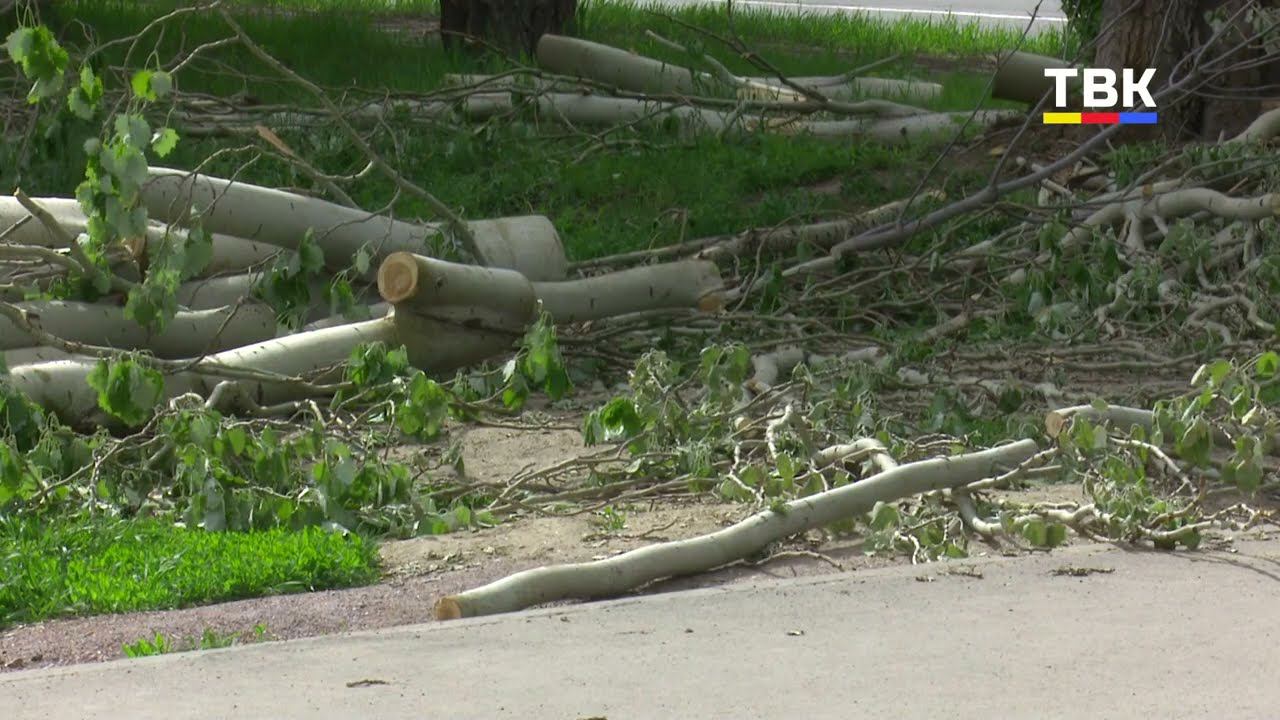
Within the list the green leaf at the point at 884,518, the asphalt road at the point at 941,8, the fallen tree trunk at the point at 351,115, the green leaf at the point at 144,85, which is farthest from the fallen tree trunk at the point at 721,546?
the asphalt road at the point at 941,8

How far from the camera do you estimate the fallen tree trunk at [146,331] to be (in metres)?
7.35

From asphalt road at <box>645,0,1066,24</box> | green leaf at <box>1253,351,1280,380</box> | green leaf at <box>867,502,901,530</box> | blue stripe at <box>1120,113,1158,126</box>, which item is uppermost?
green leaf at <box>1253,351,1280,380</box>

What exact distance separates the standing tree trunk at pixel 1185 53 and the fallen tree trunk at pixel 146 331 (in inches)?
216

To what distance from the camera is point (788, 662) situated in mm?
4238

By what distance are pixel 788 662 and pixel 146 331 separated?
159 inches

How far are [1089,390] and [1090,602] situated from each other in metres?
3.13

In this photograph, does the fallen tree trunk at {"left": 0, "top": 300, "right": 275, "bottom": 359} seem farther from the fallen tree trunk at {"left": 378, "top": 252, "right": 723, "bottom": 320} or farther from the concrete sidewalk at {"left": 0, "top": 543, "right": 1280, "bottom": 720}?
the concrete sidewalk at {"left": 0, "top": 543, "right": 1280, "bottom": 720}

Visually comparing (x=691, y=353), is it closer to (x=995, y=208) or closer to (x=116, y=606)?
(x=995, y=208)

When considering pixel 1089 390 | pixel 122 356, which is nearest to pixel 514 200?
pixel 1089 390

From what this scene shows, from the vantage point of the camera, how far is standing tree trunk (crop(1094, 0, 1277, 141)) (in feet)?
35.2

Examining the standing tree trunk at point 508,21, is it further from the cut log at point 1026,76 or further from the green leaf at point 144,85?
the green leaf at point 144,85

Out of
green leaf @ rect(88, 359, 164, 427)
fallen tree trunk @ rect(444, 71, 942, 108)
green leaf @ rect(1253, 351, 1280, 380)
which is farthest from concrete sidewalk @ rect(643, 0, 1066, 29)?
green leaf @ rect(88, 359, 164, 427)

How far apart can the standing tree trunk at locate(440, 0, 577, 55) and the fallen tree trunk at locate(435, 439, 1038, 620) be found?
30.3 feet

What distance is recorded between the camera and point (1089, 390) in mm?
7766
